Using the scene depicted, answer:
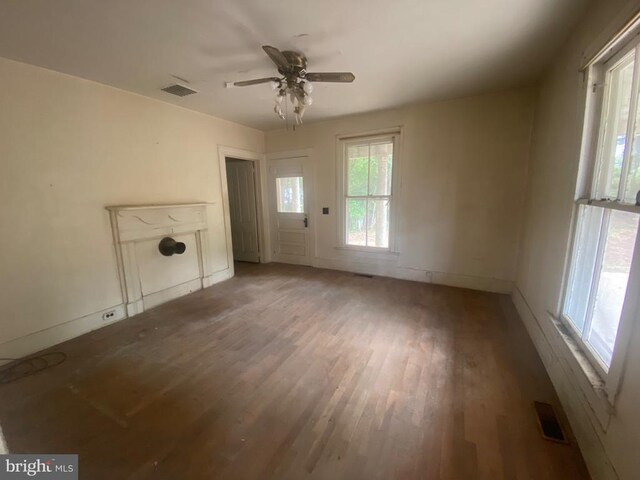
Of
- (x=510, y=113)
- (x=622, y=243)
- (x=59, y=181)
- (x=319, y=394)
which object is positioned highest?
(x=510, y=113)

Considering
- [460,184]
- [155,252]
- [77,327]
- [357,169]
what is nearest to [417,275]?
[460,184]

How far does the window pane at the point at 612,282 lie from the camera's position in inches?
50.9

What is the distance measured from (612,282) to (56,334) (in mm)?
4305

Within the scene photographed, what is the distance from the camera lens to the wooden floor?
131cm

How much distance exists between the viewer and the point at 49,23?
172 cm

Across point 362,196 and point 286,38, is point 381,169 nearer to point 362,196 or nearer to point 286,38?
point 362,196

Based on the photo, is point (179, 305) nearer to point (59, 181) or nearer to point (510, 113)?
point (59, 181)

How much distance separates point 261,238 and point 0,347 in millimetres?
3439

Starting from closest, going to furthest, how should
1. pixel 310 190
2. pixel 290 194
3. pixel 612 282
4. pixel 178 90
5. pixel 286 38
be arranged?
pixel 612 282 → pixel 286 38 → pixel 178 90 → pixel 310 190 → pixel 290 194

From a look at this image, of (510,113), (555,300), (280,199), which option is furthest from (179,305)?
(510,113)

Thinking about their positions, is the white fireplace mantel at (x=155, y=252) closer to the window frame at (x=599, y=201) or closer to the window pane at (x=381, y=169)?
the window pane at (x=381, y=169)

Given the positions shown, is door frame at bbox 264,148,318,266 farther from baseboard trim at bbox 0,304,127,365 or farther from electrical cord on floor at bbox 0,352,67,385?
electrical cord on floor at bbox 0,352,67,385

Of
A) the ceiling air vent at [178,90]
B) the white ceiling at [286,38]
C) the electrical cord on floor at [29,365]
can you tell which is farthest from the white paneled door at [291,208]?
the electrical cord on floor at [29,365]

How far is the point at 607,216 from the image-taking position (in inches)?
57.7
